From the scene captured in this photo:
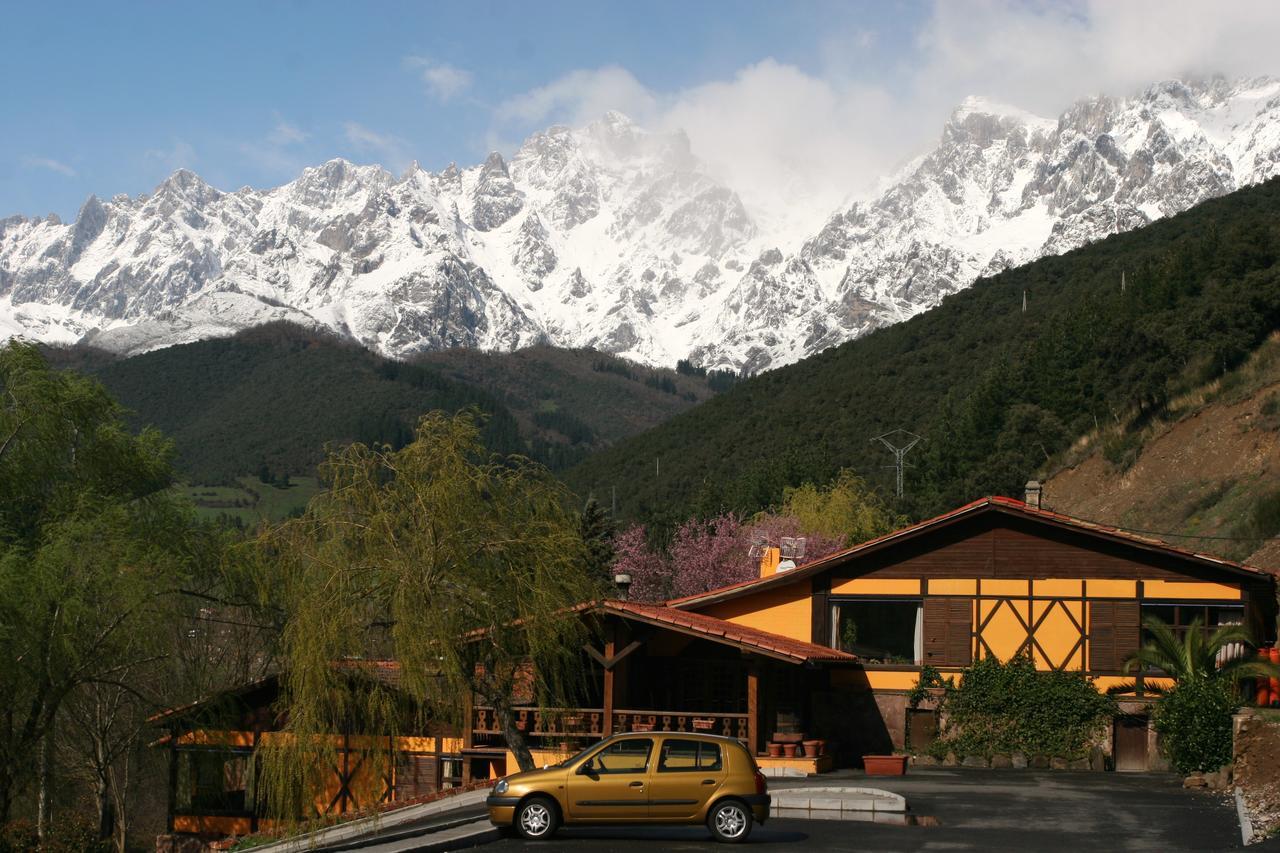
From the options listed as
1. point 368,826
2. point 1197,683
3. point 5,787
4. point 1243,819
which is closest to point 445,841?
point 368,826

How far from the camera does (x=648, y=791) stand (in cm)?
2123

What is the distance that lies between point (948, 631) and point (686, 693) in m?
6.07

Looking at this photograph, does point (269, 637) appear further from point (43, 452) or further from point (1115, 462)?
point (1115, 462)

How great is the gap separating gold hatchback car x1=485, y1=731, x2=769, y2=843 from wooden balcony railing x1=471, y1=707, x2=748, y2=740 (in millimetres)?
9241

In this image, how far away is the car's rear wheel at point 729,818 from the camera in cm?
2109

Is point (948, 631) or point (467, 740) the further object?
point (948, 631)

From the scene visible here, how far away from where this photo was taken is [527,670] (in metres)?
29.0

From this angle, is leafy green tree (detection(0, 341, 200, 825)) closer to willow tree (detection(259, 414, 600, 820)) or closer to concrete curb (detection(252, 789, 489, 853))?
willow tree (detection(259, 414, 600, 820))

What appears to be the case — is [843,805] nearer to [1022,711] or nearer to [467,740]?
[467,740]

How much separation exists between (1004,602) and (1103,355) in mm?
47547

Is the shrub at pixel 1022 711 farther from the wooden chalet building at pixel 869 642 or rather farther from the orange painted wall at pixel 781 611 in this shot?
the orange painted wall at pixel 781 611

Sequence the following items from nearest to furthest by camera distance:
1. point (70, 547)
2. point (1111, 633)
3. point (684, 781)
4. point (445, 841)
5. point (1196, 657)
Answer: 1. point (445, 841)
2. point (684, 781)
3. point (70, 547)
4. point (1196, 657)
5. point (1111, 633)

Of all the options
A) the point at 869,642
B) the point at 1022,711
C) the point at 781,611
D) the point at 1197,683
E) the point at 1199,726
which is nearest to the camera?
the point at 1199,726

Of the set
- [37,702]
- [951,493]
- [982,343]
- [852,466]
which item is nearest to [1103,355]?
[951,493]
